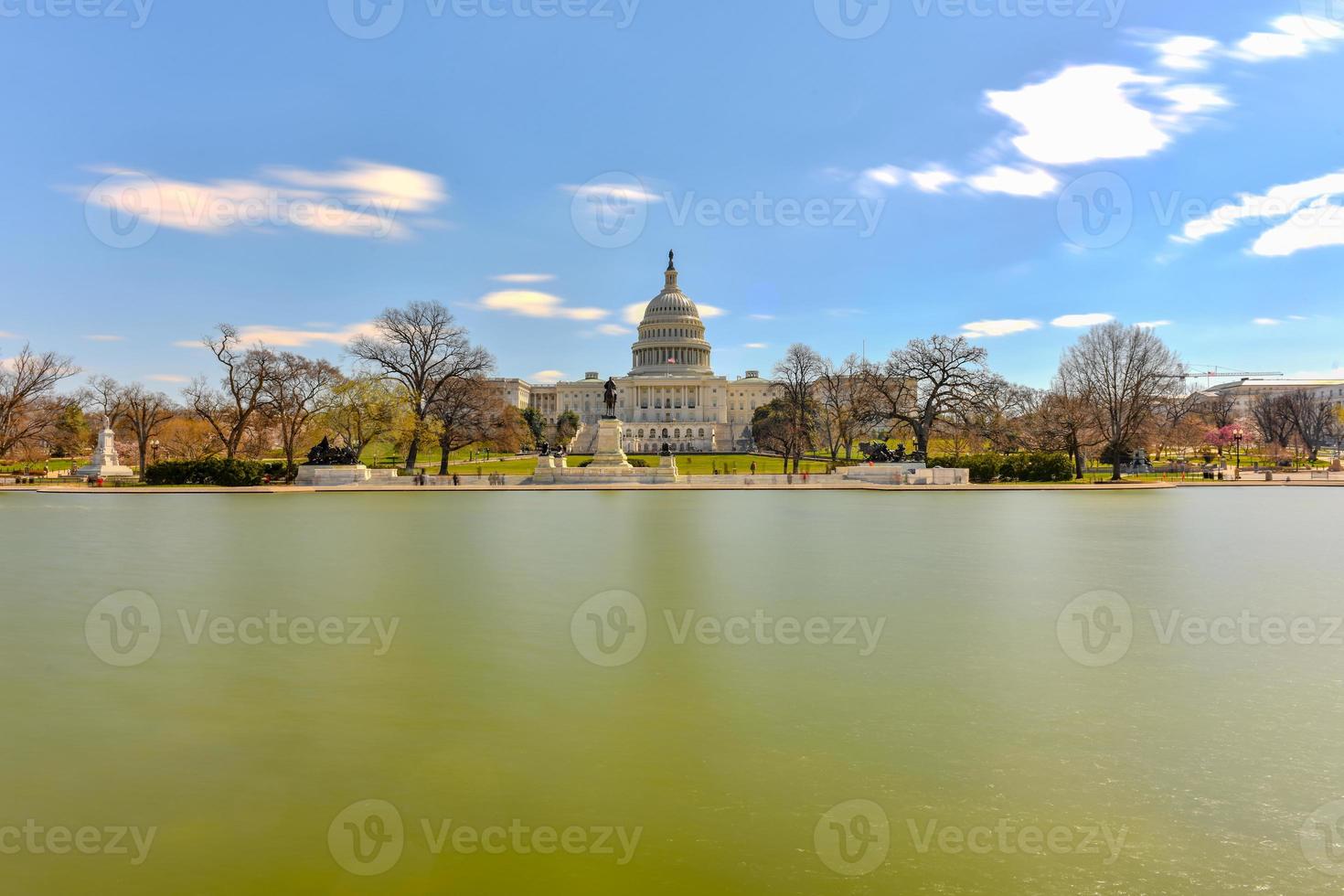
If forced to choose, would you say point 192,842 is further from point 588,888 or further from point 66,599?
point 66,599

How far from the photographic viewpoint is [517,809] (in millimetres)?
7145

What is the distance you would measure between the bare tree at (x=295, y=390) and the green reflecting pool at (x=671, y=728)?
4368 centimetres

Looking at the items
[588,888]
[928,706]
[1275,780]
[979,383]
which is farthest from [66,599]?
[979,383]

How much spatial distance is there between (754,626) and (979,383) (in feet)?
173

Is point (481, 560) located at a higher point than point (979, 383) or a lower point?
lower

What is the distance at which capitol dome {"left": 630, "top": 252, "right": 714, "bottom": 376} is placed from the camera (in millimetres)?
166625

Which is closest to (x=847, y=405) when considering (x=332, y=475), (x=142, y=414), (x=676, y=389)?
(x=332, y=475)

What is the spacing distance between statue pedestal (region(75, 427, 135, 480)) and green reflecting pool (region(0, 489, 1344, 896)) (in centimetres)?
4716

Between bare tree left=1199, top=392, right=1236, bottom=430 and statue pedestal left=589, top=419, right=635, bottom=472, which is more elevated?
bare tree left=1199, top=392, right=1236, bottom=430

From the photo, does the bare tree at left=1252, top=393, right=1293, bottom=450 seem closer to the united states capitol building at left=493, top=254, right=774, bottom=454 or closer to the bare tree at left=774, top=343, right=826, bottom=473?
the bare tree at left=774, top=343, right=826, bottom=473

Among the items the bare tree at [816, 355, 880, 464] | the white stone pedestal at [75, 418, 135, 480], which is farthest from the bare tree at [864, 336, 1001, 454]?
the white stone pedestal at [75, 418, 135, 480]

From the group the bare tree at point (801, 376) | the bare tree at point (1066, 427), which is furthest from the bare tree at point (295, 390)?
the bare tree at point (1066, 427)

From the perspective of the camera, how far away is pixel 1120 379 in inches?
2645

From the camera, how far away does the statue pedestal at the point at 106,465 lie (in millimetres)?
59350
